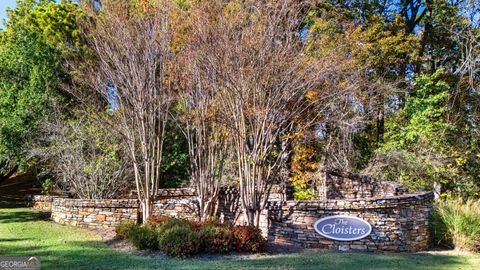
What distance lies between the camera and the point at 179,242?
20.6ft

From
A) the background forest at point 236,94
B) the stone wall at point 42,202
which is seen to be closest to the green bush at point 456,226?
the background forest at point 236,94

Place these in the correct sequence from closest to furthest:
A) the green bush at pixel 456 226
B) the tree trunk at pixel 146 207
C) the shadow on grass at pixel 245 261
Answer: the shadow on grass at pixel 245 261
the green bush at pixel 456 226
the tree trunk at pixel 146 207

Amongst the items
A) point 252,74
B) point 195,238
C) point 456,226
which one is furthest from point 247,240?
point 456,226

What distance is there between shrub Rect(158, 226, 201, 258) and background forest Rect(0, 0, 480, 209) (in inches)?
67.9

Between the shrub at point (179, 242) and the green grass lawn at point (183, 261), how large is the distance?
0.33 metres

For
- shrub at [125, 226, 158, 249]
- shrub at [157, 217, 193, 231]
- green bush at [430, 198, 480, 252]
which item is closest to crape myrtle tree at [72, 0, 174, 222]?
shrub at [125, 226, 158, 249]

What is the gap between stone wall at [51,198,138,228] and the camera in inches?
361

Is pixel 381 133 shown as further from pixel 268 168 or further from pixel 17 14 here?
pixel 17 14

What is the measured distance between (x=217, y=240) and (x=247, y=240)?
1.89ft

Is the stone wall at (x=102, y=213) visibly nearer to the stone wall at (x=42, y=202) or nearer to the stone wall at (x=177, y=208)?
the stone wall at (x=177, y=208)

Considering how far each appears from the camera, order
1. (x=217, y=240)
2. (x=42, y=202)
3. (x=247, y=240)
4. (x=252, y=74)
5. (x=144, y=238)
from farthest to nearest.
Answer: (x=42, y=202)
(x=252, y=74)
(x=144, y=238)
(x=247, y=240)
(x=217, y=240)

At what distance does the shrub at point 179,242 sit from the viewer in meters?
6.23

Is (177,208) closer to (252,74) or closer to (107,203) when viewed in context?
(107,203)

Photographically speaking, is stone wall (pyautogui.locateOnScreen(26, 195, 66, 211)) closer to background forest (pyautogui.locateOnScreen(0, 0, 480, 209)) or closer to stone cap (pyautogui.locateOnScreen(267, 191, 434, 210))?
background forest (pyautogui.locateOnScreen(0, 0, 480, 209))
